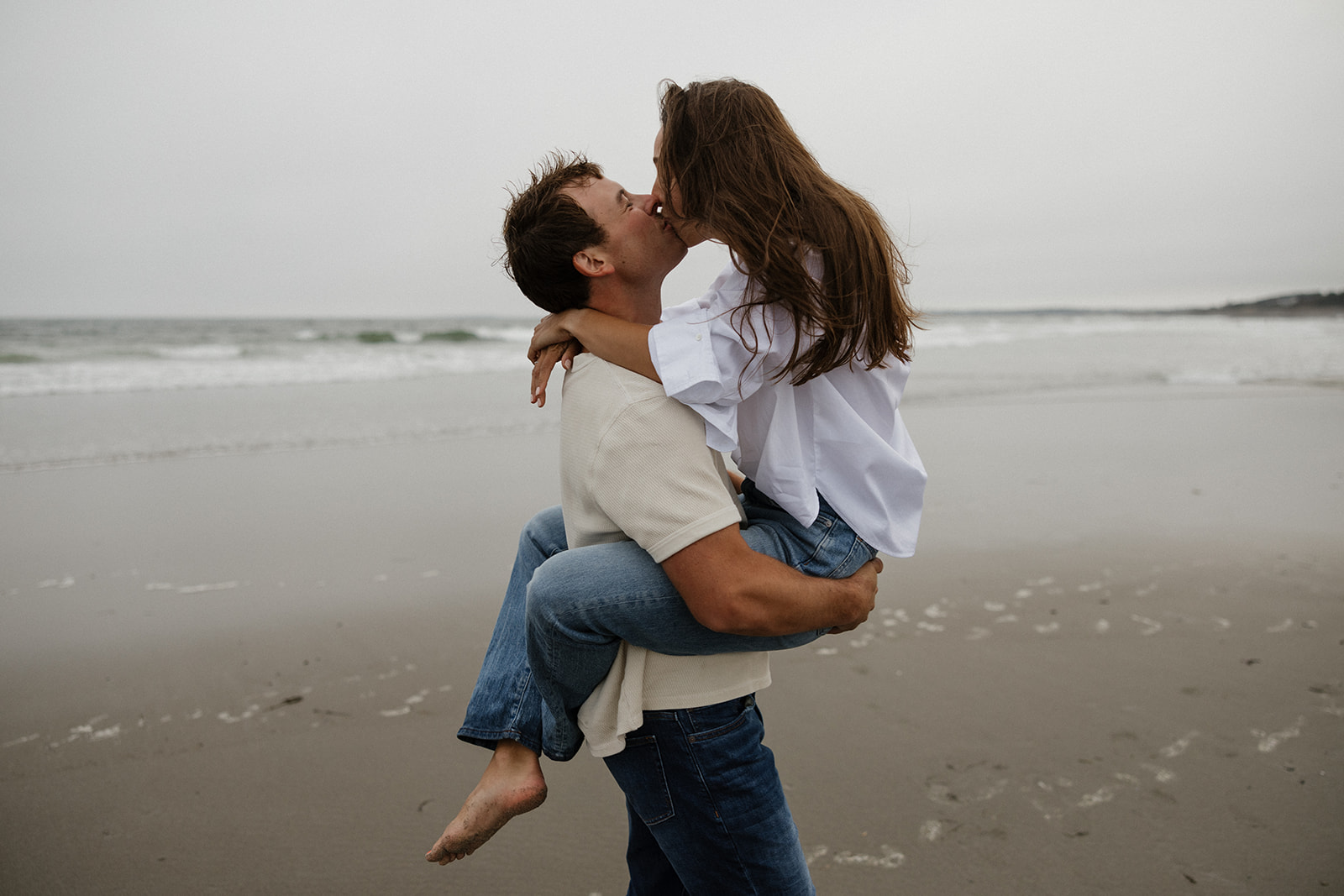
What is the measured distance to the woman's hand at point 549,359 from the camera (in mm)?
1671

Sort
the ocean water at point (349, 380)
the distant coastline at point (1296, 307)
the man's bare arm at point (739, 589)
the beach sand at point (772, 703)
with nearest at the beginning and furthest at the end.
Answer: the man's bare arm at point (739, 589) → the beach sand at point (772, 703) → the ocean water at point (349, 380) → the distant coastline at point (1296, 307)

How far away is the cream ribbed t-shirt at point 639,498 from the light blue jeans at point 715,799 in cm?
4

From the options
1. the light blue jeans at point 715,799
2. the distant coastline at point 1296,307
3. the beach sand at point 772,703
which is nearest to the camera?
the light blue jeans at point 715,799

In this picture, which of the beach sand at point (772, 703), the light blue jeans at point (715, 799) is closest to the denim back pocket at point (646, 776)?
the light blue jeans at point (715, 799)

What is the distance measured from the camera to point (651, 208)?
1.65 meters

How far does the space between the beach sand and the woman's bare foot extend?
106 centimetres

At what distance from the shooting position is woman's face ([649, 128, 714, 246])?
1.55m

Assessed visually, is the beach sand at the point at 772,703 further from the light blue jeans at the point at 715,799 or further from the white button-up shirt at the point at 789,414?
the white button-up shirt at the point at 789,414

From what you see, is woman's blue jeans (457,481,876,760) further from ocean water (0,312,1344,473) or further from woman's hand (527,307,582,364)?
ocean water (0,312,1344,473)

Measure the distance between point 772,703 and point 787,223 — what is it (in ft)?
8.21

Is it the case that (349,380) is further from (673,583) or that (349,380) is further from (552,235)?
(673,583)

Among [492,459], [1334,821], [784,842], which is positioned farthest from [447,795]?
[492,459]

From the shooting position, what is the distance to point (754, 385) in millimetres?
1430

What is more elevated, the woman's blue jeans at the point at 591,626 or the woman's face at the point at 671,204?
the woman's face at the point at 671,204
